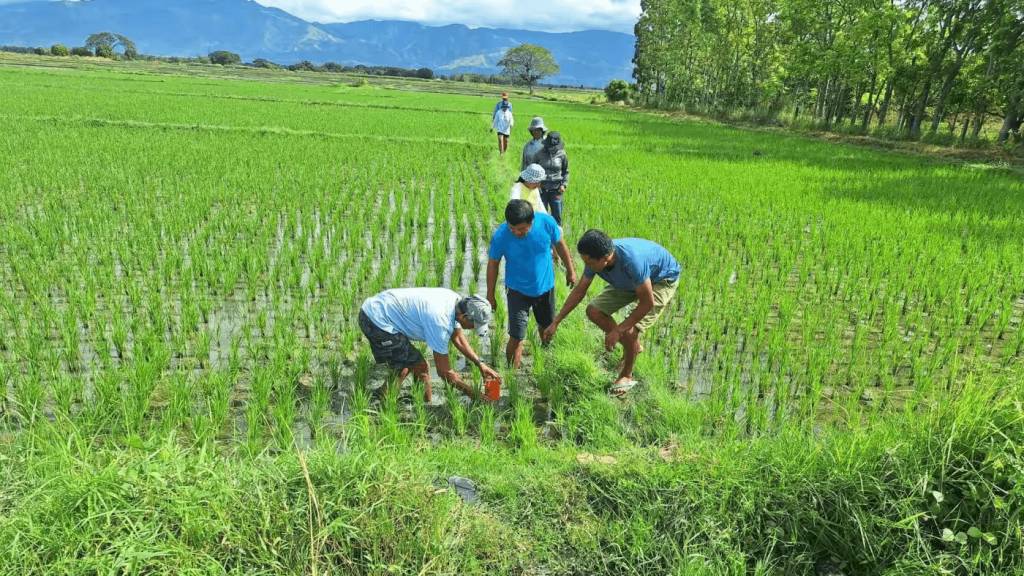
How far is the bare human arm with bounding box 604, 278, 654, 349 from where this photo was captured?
3.08 m

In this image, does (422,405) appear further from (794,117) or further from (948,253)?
(794,117)

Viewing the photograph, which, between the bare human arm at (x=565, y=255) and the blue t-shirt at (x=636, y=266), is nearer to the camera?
the blue t-shirt at (x=636, y=266)

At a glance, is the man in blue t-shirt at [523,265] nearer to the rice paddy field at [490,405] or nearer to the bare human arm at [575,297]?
the bare human arm at [575,297]

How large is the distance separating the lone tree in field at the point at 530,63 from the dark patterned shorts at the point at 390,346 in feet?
282

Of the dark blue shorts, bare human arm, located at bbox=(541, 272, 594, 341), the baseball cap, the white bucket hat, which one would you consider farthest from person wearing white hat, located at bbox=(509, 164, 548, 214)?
the baseball cap

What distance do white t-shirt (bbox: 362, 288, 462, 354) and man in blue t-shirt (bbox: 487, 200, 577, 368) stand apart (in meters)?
0.53

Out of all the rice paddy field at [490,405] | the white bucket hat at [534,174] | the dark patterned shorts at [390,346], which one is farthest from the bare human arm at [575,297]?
the white bucket hat at [534,174]

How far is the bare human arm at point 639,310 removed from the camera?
308 centimetres

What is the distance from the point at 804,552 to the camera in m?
2.15

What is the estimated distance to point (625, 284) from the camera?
324cm

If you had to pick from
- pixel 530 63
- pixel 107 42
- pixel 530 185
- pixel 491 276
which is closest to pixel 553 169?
pixel 530 185

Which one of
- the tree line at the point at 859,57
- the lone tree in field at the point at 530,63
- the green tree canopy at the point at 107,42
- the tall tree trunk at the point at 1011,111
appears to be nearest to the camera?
the tall tree trunk at the point at 1011,111

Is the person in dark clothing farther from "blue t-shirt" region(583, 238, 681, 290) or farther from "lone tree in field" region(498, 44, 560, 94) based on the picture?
"lone tree in field" region(498, 44, 560, 94)

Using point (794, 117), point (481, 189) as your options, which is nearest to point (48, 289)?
point (481, 189)
